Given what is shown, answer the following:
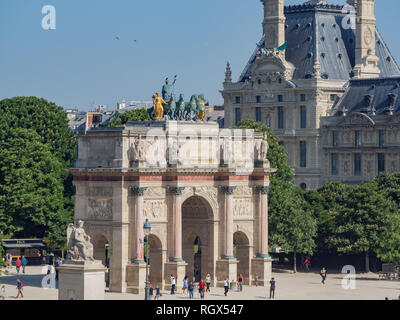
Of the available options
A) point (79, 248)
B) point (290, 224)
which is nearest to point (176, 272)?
point (79, 248)

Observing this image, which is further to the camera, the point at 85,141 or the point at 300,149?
the point at 300,149

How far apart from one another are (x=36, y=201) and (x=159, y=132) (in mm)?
26796

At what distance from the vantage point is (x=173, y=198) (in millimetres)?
109875

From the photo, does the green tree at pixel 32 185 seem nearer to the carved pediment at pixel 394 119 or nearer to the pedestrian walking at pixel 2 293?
the pedestrian walking at pixel 2 293

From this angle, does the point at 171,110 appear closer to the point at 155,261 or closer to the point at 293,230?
the point at 155,261

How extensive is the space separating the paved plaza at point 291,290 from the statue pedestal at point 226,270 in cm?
130

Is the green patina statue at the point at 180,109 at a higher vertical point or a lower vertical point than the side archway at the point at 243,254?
higher

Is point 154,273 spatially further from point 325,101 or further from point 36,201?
point 325,101

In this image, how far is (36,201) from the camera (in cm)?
13362

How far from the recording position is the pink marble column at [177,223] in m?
110

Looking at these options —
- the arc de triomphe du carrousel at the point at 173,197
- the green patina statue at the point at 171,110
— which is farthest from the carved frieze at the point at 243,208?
the green patina statue at the point at 171,110

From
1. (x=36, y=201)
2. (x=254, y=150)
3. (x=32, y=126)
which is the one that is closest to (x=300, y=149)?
(x=32, y=126)

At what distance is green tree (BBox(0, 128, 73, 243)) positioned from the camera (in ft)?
439

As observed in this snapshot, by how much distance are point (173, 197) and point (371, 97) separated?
82.5 meters
